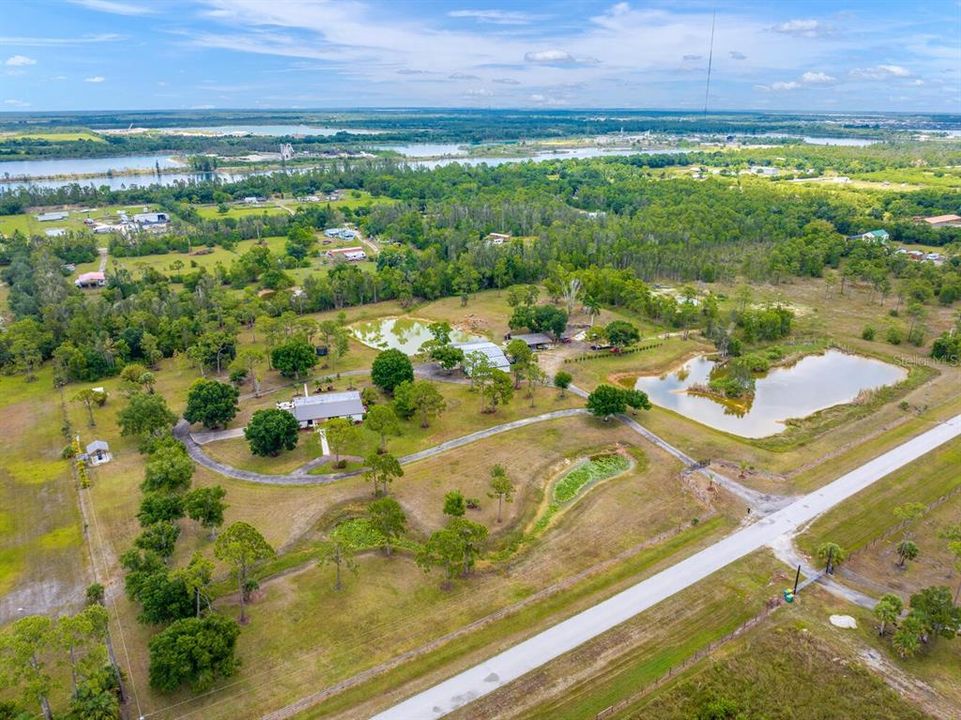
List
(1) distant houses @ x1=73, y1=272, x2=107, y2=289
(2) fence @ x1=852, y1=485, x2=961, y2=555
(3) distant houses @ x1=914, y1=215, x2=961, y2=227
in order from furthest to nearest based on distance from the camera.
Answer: (3) distant houses @ x1=914, y1=215, x2=961, y2=227
(1) distant houses @ x1=73, y1=272, x2=107, y2=289
(2) fence @ x1=852, y1=485, x2=961, y2=555

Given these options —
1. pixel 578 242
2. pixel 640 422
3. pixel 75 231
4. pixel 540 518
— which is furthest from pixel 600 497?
pixel 75 231

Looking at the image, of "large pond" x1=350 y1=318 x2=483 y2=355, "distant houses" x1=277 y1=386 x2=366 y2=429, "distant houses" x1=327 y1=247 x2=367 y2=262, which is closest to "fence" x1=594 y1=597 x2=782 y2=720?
"distant houses" x1=277 y1=386 x2=366 y2=429

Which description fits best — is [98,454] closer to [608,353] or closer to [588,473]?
[588,473]

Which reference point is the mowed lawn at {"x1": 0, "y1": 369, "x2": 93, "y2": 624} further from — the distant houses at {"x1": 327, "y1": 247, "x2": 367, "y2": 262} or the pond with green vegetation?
the distant houses at {"x1": 327, "y1": 247, "x2": 367, "y2": 262}

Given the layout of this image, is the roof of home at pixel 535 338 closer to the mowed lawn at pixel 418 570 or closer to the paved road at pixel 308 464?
the paved road at pixel 308 464

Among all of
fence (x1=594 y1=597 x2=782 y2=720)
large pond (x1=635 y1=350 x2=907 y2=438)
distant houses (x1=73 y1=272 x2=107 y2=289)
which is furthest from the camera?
distant houses (x1=73 y1=272 x2=107 y2=289)
